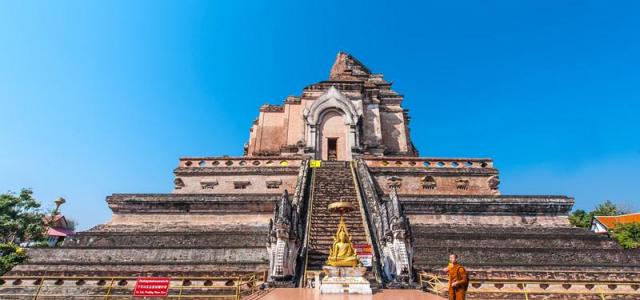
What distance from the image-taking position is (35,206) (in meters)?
26.8

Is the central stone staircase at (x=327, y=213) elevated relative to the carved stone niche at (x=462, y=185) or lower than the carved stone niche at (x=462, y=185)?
lower

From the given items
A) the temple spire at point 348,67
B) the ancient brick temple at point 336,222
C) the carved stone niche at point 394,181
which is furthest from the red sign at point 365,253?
the temple spire at point 348,67

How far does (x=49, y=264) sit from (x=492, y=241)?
16199 mm

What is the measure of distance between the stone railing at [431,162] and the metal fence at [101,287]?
37.8 ft

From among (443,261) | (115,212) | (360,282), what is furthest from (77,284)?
(443,261)

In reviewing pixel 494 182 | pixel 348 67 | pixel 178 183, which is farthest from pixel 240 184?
pixel 348 67

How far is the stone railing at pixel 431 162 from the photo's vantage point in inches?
815

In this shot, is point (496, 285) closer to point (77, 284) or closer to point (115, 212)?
point (77, 284)

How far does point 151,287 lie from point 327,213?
699 centimetres

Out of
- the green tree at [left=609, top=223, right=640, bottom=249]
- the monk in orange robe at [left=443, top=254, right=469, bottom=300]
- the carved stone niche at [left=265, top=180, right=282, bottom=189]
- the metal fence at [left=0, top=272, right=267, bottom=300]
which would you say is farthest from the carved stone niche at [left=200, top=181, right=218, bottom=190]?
the green tree at [left=609, top=223, right=640, bottom=249]

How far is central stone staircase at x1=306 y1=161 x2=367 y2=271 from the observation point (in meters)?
12.3

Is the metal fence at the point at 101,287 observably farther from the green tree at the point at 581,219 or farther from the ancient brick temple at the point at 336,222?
the green tree at the point at 581,219

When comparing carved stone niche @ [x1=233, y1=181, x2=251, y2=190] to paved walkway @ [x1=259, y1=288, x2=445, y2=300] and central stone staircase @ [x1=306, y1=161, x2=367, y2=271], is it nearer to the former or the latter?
central stone staircase @ [x1=306, y1=161, x2=367, y2=271]

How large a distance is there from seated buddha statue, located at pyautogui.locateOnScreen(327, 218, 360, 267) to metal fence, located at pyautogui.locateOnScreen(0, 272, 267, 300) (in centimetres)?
254
